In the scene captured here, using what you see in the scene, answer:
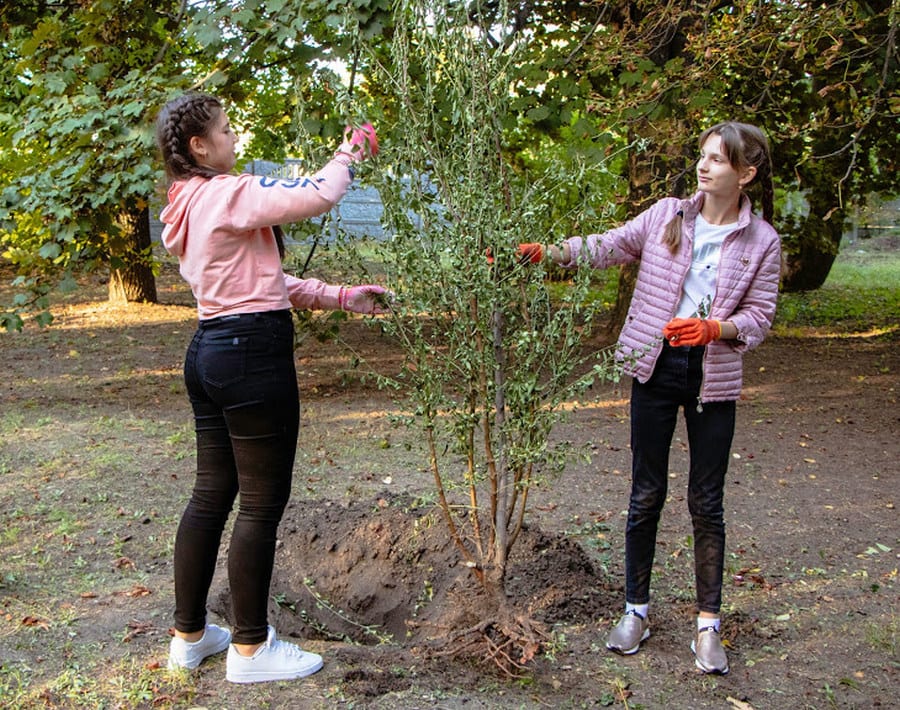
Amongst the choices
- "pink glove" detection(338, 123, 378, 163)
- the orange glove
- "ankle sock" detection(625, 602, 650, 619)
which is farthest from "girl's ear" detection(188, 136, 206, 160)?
"ankle sock" detection(625, 602, 650, 619)

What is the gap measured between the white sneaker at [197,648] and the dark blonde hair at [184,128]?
1630mm

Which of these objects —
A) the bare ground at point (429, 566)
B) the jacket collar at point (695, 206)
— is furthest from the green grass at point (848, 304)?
the jacket collar at point (695, 206)

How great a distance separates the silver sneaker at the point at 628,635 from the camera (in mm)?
3596

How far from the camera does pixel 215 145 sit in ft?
10.1

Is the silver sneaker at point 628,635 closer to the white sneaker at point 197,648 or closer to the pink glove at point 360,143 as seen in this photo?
the white sneaker at point 197,648

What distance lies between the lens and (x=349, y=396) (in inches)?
355

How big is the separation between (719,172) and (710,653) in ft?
5.68

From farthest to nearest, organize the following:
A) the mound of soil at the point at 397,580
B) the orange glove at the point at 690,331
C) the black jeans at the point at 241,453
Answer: the mound of soil at the point at 397,580 < the orange glove at the point at 690,331 < the black jeans at the point at 241,453

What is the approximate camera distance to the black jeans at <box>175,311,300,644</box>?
3.02 m

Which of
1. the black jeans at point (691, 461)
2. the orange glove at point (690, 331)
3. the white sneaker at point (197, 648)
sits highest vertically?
the orange glove at point (690, 331)

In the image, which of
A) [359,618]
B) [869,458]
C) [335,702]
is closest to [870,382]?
[869,458]

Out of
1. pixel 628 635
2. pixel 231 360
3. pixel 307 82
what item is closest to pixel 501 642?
pixel 628 635

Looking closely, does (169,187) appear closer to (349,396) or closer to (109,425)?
(109,425)

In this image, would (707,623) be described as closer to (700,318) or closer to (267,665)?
(700,318)
